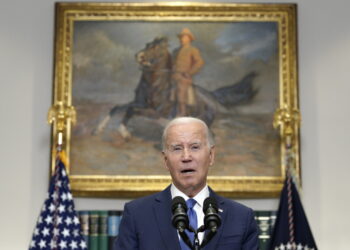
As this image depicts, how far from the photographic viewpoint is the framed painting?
21.8ft

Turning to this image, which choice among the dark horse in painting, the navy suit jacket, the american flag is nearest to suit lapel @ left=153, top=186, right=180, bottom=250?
the navy suit jacket

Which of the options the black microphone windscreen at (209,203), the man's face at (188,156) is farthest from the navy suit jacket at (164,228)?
the black microphone windscreen at (209,203)

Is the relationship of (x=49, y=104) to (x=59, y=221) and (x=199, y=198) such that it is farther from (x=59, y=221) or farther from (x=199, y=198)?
(x=199, y=198)

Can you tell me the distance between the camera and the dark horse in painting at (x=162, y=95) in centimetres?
678

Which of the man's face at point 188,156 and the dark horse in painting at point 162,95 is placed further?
the dark horse in painting at point 162,95

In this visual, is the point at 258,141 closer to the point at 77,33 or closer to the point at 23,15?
the point at 77,33

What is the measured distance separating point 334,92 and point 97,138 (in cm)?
246

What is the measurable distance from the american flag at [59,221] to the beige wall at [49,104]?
279 millimetres

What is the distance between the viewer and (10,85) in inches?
267

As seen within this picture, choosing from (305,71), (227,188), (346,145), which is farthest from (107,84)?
(346,145)

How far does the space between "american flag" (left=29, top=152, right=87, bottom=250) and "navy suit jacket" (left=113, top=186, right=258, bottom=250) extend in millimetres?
3010

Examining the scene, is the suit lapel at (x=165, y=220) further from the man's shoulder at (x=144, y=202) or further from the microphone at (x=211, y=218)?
the microphone at (x=211, y=218)

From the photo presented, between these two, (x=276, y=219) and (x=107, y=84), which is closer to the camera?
(x=276, y=219)

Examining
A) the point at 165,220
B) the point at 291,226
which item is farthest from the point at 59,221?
the point at 165,220
